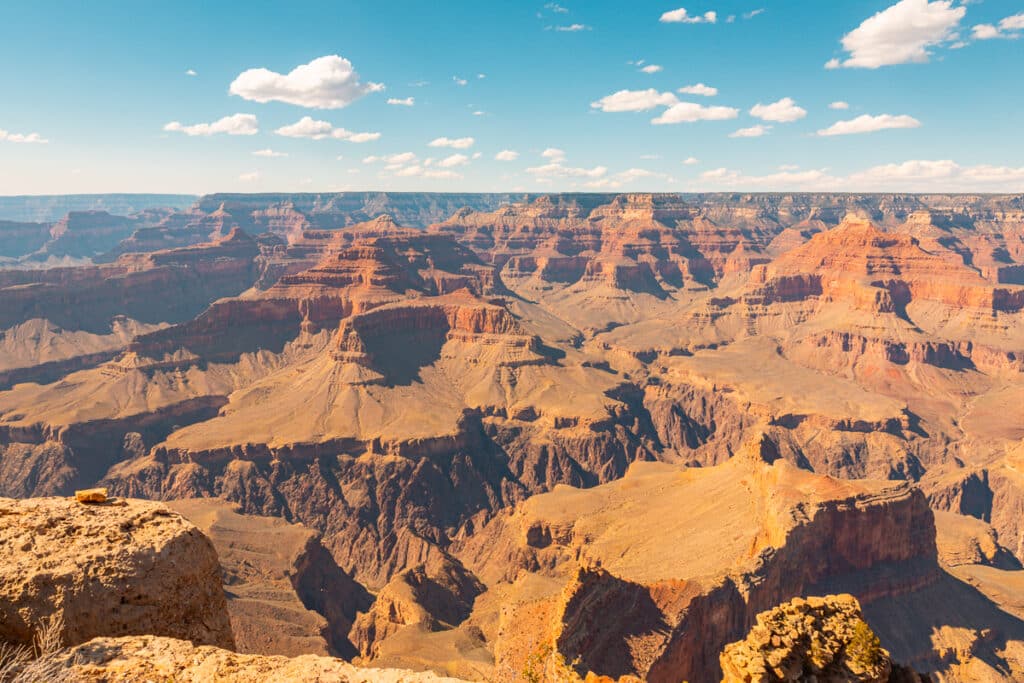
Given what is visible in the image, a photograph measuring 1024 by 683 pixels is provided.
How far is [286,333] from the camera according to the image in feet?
612

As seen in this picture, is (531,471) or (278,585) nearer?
(278,585)

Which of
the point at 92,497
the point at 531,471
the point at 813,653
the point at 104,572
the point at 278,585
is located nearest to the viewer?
the point at 104,572

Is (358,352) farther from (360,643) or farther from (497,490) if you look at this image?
(360,643)

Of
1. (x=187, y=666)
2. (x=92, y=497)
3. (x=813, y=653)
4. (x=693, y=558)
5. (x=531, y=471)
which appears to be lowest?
(x=531, y=471)

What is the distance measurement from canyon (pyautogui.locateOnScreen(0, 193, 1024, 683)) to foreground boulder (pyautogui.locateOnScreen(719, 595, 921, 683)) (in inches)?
419

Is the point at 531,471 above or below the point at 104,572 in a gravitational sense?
below

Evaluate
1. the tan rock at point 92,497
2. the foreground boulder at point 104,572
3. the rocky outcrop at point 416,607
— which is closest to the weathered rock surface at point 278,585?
the rocky outcrop at point 416,607

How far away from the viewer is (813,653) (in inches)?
897

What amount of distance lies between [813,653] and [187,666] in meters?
22.5

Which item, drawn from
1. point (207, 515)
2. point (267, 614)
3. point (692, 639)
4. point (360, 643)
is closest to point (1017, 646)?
point (692, 639)

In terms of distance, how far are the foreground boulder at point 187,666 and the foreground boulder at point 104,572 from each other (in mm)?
1484

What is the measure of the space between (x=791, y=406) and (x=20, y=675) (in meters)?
159

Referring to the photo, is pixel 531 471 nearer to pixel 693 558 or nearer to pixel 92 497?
pixel 693 558

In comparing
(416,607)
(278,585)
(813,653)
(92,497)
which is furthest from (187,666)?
(278,585)
